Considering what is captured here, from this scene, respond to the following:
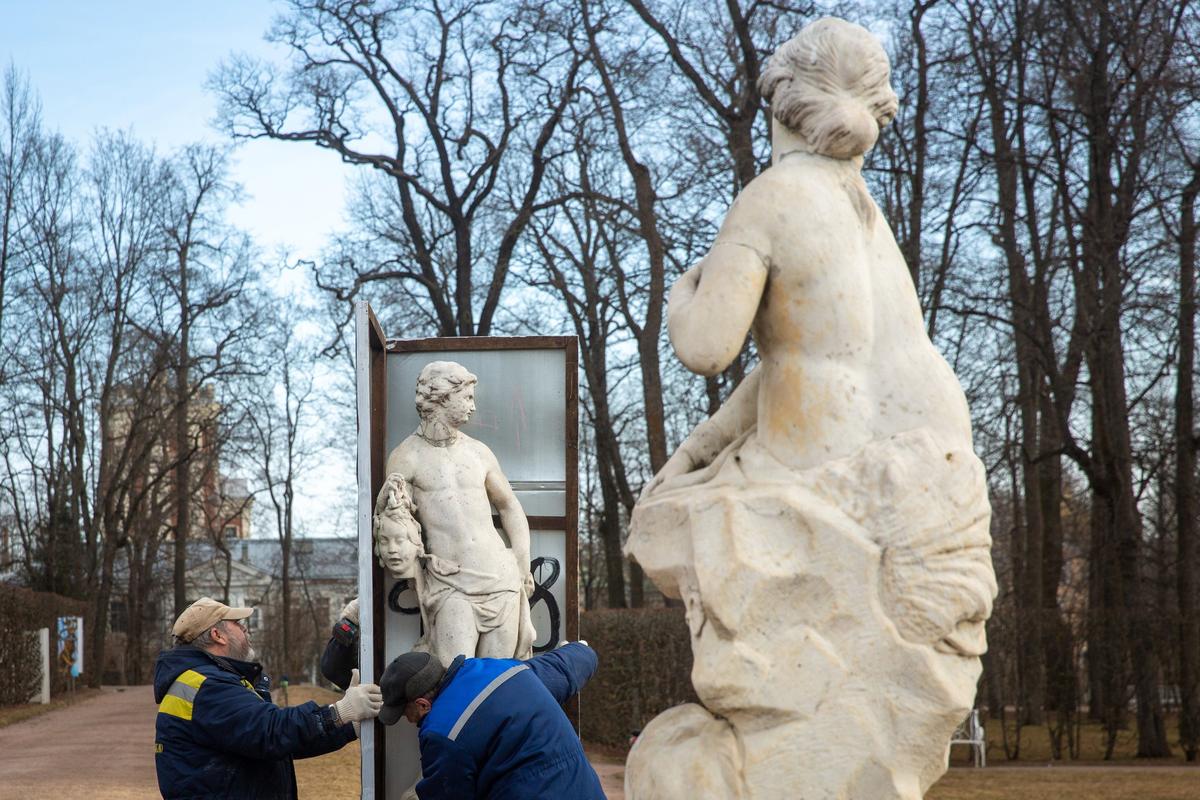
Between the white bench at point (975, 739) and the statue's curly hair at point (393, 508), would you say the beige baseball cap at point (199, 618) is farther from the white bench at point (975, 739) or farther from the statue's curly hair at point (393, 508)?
the white bench at point (975, 739)

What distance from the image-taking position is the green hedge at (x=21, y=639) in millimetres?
22344

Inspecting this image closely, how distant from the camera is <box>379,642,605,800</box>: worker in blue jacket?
368 cm

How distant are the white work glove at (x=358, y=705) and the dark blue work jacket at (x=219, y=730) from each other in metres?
0.04

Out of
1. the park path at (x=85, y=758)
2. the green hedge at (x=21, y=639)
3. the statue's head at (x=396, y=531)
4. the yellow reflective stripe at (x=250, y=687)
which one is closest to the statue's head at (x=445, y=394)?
the statue's head at (x=396, y=531)

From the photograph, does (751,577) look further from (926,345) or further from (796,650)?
(926,345)

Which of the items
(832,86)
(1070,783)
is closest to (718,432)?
(832,86)

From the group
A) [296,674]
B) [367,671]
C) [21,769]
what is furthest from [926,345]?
[296,674]

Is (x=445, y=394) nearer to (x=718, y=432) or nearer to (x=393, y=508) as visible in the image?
(x=393, y=508)

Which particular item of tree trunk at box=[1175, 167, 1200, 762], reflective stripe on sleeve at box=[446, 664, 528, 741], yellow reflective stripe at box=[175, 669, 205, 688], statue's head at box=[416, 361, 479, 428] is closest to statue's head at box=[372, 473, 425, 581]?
statue's head at box=[416, 361, 479, 428]

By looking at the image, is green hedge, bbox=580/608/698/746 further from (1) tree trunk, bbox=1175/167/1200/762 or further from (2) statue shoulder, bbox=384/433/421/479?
(2) statue shoulder, bbox=384/433/421/479

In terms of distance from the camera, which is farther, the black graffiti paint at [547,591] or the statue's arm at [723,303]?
the black graffiti paint at [547,591]

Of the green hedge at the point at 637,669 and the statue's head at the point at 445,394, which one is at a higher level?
the statue's head at the point at 445,394

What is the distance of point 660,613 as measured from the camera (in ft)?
59.2

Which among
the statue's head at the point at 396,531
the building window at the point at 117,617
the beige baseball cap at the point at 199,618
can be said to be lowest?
the building window at the point at 117,617
